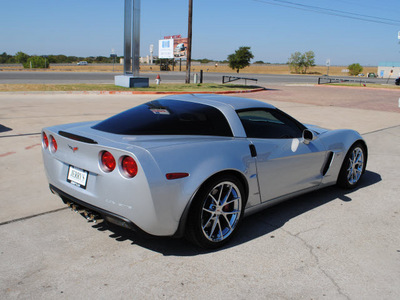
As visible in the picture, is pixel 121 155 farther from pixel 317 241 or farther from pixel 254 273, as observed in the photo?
pixel 317 241

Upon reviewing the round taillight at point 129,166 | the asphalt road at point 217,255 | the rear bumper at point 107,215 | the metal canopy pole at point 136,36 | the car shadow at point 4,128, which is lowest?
the asphalt road at point 217,255

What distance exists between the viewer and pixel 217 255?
11.3 feet

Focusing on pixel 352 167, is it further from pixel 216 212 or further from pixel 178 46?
pixel 178 46

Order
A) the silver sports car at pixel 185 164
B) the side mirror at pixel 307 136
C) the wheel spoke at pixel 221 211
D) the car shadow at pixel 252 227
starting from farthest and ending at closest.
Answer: the side mirror at pixel 307 136
the car shadow at pixel 252 227
the wheel spoke at pixel 221 211
the silver sports car at pixel 185 164

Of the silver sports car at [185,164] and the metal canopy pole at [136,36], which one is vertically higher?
the metal canopy pole at [136,36]

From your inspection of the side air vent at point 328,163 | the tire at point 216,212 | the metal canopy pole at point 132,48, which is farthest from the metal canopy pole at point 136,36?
the tire at point 216,212

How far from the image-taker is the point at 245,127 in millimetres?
3908

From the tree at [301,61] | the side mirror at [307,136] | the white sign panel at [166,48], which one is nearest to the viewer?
the side mirror at [307,136]


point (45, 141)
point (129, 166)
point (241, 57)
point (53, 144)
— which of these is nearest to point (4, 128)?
point (45, 141)

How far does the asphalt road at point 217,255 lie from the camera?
289cm

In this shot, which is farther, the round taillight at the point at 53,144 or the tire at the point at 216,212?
the round taillight at the point at 53,144

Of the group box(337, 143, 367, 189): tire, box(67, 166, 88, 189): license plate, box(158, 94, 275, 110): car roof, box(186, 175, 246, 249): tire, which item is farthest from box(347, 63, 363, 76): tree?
box(67, 166, 88, 189): license plate

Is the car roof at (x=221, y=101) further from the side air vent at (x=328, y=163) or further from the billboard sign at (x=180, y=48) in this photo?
the billboard sign at (x=180, y=48)

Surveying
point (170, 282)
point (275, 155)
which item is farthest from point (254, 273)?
point (275, 155)
